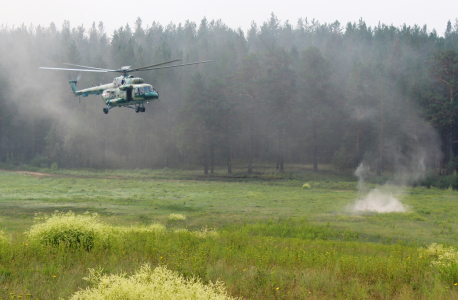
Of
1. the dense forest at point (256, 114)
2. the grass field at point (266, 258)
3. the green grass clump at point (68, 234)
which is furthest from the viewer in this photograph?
the dense forest at point (256, 114)

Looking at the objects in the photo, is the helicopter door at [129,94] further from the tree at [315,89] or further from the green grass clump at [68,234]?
the tree at [315,89]

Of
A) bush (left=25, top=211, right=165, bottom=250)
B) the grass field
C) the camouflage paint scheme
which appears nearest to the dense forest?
the camouflage paint scheme

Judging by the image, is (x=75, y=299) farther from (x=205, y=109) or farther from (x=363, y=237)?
(x=205, y=109)

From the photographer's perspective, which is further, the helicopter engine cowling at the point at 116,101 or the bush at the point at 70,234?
the helicopter engine cowling at the point at 116,101

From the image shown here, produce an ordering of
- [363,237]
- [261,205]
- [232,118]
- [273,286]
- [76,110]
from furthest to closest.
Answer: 1. [76,110]
2. [232,118]
3. [261,205]
4. [363,237]
5. [273,286]

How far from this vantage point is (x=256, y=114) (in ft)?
224

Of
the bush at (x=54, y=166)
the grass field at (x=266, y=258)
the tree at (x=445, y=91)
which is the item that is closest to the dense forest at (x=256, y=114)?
the tree at (x=445, y=91)

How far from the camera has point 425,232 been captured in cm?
1731

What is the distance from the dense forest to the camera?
177 feet

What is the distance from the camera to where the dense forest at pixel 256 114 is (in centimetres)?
5381

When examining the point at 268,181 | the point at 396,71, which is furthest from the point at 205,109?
the point at 396,71

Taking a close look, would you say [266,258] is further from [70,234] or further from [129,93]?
[129,93]

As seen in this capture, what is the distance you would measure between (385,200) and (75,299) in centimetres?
3024

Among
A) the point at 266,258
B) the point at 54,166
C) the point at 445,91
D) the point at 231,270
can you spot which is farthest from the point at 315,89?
the point at 231,270
